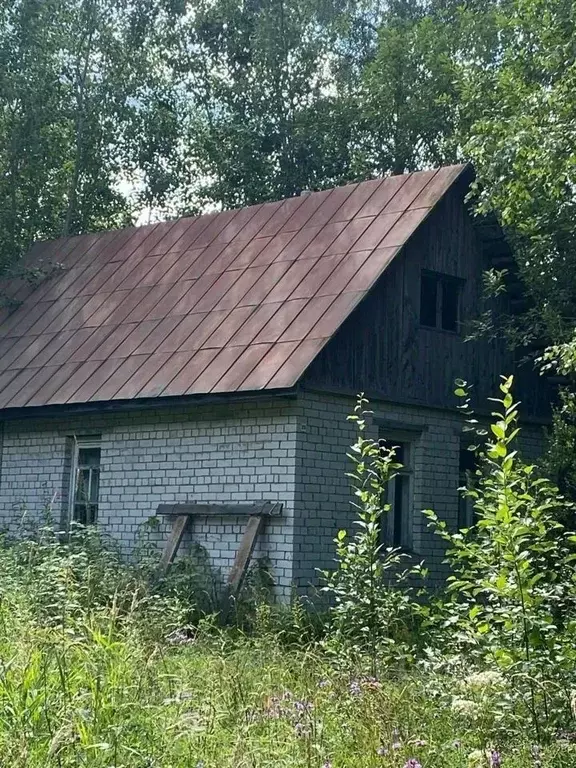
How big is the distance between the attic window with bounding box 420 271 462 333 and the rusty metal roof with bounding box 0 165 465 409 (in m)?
1.15

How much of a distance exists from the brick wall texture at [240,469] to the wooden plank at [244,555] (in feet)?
0.73

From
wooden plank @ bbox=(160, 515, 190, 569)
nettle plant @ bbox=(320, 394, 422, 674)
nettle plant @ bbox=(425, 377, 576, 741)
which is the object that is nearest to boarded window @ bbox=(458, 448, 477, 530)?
wooden plank @ bbox=(160, 515, 190, 569)

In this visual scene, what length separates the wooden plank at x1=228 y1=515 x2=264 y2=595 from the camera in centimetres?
1383

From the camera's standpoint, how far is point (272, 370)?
14.1 m

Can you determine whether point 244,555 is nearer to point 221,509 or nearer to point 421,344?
point 221,509

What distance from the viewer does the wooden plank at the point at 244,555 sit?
13828 mm

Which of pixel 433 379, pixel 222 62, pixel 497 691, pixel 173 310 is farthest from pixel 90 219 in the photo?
pixel 497 691

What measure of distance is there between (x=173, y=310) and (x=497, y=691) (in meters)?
11.5

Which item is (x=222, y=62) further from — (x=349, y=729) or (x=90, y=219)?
(x=349, y=729)

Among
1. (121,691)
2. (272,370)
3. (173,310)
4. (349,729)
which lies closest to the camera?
(121,691)

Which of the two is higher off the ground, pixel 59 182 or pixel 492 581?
pixel 59 182

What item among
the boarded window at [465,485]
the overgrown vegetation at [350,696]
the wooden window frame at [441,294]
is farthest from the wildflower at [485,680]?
the boarded window at [465,485]

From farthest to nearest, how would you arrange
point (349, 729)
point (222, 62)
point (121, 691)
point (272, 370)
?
1. point (222, 62)
2. point (272, 370)
3. point (349, 729)
4. point (121, 691)

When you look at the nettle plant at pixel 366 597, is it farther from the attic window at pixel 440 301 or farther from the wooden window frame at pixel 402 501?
the attic window at pixel 440 301
